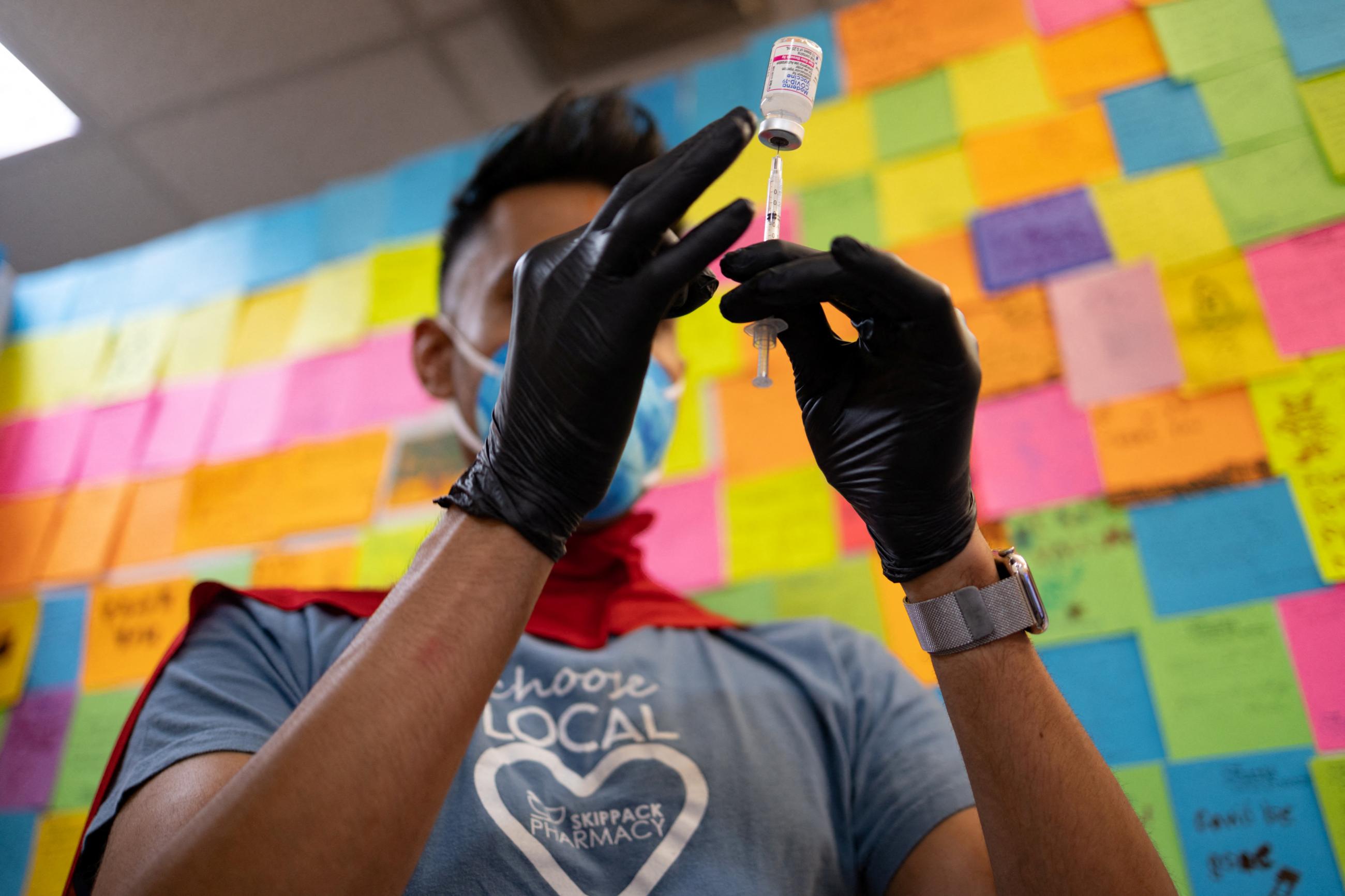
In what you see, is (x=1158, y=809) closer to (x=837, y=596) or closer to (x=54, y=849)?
(x=837, y=596)

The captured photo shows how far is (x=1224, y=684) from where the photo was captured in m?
1.05

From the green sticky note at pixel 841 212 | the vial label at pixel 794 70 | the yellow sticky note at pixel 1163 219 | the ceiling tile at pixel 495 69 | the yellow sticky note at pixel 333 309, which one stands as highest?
the ceiling tile at pixel 495 69

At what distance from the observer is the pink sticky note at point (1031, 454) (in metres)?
1.22

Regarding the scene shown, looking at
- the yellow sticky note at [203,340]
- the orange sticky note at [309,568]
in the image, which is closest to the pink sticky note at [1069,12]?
the orange sticky note at [309,568]

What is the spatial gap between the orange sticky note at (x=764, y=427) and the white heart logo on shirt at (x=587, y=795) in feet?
1.99

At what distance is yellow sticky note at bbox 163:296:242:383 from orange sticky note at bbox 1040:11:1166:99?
182 centimetres

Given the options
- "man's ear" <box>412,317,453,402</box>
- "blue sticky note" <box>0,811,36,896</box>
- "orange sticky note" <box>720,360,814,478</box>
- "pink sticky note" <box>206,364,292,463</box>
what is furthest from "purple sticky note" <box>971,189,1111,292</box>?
"blue sticky note" <box>0,811,36,896</box>

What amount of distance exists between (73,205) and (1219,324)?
239 centimetres

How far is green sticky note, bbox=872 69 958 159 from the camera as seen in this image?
151cm

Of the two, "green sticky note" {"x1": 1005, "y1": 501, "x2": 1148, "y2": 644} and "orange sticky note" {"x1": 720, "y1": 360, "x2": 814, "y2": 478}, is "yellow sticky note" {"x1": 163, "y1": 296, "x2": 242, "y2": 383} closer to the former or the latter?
"orange sticky note" {"x1": 720, "y1": 360, "x2": 814, "y2": 478}

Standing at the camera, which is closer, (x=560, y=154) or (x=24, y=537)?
(x=560, y=154)

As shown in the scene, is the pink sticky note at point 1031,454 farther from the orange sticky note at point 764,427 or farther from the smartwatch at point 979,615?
the smartwatch at point 979,615

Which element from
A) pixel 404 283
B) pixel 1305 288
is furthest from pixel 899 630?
pixel 404 283

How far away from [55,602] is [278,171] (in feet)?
3.60
